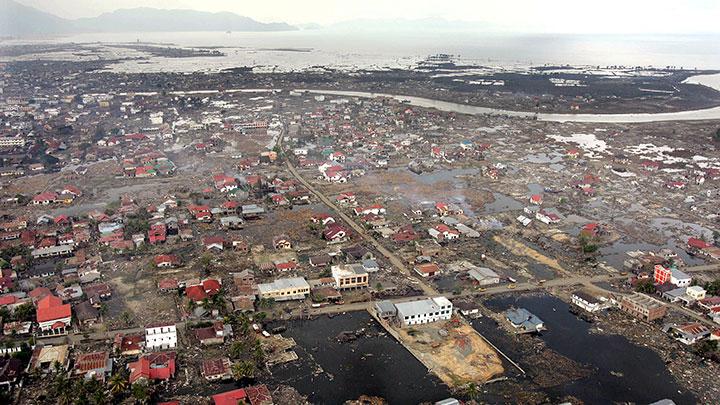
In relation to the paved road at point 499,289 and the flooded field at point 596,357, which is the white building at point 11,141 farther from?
the flooded field at point 596,357

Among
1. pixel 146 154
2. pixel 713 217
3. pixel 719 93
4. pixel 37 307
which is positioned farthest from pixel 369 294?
pixel 719 93

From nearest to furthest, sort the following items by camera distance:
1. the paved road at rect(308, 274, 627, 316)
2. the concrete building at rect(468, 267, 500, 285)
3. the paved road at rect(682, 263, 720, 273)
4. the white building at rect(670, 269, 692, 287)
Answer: the paved road at rect(308, 274, 627, 316)
the white building at rect(670, 269, 692, 287)
the concrete building at rect(468, 267, 500, 285)
the paved road at rect(682, 263, 720, 273)

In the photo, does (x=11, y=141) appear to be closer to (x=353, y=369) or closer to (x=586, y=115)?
(x=353, y=369)

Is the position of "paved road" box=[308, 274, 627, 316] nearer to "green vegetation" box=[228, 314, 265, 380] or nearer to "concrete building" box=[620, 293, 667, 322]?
A: "concrete building" box=[620, 293, 667, 322]

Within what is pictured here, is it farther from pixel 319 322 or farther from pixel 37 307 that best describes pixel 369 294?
pixel 37 307

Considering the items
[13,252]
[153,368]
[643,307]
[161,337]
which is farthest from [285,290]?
[643,307]

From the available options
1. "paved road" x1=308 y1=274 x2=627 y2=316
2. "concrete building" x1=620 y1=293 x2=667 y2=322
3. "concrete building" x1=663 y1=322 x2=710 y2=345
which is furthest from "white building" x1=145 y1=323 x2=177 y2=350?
"concrete building" x1=663 y1=322 x2=710 y2=345
